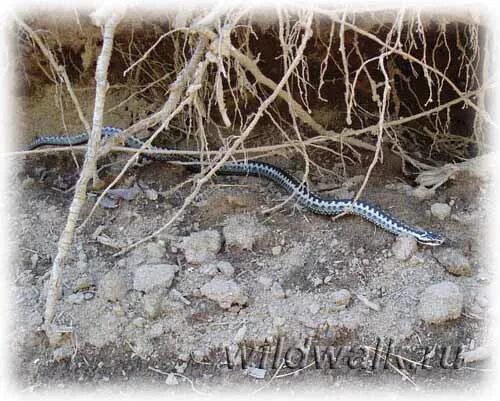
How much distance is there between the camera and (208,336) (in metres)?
3.71

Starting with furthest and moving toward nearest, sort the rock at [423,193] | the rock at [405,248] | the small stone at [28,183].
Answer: the small stone at [28,183], the rock at [423,193], the rock at [405,248]

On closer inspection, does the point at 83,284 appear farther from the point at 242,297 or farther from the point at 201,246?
the point at 242,297

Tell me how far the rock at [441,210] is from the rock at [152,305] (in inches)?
70.8

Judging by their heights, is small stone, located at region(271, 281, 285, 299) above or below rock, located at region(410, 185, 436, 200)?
below

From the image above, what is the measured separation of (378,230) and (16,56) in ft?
9.39

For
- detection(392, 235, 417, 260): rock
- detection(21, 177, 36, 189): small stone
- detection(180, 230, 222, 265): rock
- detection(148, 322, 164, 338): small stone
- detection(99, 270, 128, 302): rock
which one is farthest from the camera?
detection(21, 177, 36, 189): small stone

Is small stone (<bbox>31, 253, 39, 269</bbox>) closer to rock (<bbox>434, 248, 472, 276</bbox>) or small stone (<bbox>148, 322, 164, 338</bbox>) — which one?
small stone (<bbox>148, 322, 164, 338</bbox>)

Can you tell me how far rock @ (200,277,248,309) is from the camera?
3.78 m

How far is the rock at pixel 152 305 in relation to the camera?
3750mm

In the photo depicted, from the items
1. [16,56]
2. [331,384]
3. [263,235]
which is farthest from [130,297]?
[16,56]

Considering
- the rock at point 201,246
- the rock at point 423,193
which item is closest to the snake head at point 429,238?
the rock at point 423,193

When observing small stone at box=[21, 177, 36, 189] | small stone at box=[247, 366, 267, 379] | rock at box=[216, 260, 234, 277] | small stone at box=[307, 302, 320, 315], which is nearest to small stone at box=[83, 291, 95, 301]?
rock at box=[216, 260, 234, 277]

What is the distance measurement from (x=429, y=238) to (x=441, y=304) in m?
0.48

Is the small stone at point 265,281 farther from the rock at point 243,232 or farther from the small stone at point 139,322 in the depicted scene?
the small stone at point 139,322
